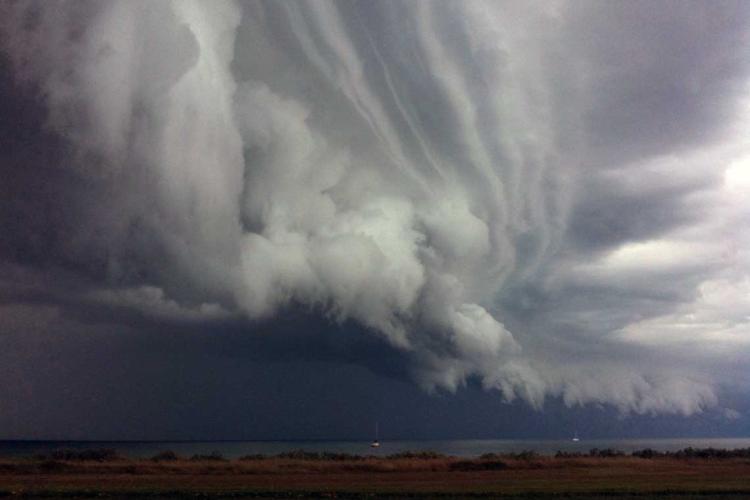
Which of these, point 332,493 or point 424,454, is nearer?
point 332,493

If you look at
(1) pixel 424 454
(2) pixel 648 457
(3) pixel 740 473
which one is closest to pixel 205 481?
(1) pixel 424 454

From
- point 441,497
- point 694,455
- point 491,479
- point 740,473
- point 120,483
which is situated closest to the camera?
point 441,497

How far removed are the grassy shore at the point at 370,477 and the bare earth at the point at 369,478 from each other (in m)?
0.12

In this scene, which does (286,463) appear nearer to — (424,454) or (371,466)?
(371,466)

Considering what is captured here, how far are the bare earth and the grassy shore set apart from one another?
0.12 meters

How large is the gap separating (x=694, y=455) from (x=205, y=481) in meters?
107

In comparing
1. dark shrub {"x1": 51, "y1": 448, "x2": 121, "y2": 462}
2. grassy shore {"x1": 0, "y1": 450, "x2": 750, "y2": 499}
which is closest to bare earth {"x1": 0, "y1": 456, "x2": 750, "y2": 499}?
grassy shore {"x1": 0, "y1": 450, "x2": 750, "y2": 499}

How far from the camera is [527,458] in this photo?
12694 centimetres

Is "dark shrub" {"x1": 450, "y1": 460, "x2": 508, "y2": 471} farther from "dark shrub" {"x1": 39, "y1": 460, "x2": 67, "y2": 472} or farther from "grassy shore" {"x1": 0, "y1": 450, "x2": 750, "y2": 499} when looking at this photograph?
"dark shrub" {"x1": 39, "y1": 460, "x2": 67, "y2": 472}

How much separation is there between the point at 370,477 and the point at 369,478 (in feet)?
7.83

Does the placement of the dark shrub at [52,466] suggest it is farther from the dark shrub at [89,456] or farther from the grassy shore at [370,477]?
the dark shrub at [89,456]

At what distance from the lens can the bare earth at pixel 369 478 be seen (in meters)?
70.9

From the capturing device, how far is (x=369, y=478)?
308 ft

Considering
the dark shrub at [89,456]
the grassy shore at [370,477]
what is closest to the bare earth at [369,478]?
the grassy shore at [370,477]
